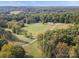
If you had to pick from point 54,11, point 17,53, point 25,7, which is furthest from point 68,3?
point 17,53

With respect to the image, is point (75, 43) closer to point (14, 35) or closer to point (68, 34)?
point (68, 34)

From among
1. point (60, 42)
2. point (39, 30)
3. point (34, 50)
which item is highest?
point (39, 30)

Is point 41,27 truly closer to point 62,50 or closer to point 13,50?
point 62,50

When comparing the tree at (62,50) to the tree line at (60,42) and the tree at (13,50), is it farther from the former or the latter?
the tree at (13,50)

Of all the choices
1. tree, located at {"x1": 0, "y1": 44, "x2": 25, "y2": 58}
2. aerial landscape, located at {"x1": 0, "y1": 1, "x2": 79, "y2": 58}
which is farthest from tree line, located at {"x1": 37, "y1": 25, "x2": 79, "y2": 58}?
tree, located at {"x1": 0, "y1": 44, "x2": 25, "y2": 58}

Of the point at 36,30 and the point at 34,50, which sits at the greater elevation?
the point at 36,30

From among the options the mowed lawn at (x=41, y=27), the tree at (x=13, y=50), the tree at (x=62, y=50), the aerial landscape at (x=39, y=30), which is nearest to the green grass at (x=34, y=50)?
the aerial landscape at (x=39, y=30)

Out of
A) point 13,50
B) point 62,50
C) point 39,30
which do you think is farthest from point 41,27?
point 13,50

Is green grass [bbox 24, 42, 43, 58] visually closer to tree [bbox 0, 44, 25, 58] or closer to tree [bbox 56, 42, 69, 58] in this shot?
tree [bbox 0, 44, 25, 58]
